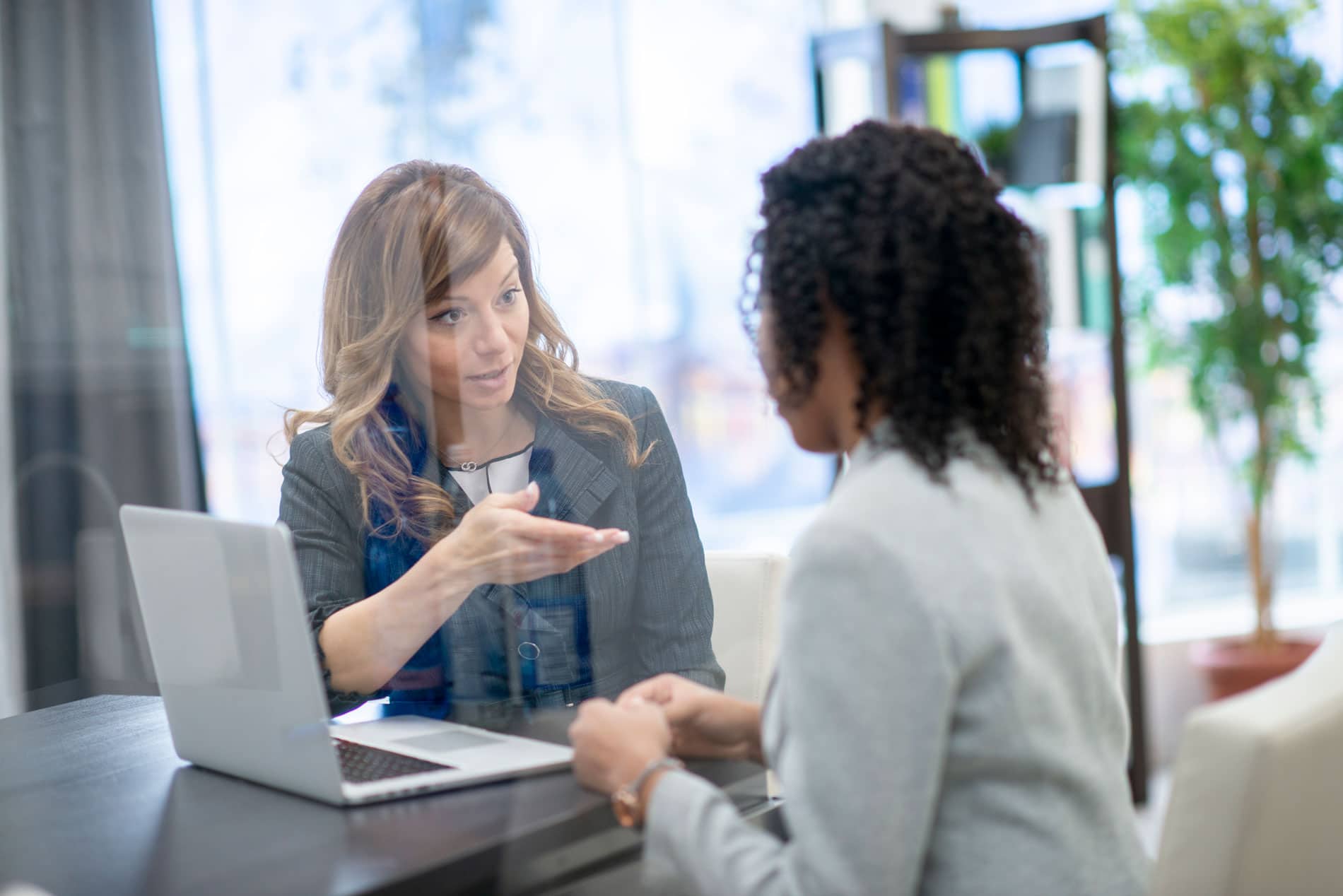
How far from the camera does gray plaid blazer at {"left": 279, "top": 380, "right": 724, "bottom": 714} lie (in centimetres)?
114

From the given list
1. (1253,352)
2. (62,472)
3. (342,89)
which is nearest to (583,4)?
(342,89)

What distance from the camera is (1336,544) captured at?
12.9ft

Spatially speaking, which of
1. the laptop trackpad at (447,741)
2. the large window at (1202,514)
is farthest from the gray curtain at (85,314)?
the large window at (1202,514)

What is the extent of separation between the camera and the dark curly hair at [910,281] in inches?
35.2

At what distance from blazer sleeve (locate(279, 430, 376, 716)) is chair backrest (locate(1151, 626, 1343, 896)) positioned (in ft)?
2.33

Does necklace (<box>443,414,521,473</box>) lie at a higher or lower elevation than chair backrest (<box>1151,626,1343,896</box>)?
higher

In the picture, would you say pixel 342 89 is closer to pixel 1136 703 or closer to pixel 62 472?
pixel 62 472

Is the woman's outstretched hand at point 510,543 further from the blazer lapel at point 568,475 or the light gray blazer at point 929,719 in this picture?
the light gray blazer at point 929,719

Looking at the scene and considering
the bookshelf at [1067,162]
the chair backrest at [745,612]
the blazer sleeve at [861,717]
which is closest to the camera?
the blazer sleeve at [861,717]

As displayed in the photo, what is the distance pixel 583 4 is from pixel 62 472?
1.32 meters

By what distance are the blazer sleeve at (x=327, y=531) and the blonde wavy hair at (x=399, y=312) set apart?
0.6 inches

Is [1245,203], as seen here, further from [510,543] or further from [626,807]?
[626,807]

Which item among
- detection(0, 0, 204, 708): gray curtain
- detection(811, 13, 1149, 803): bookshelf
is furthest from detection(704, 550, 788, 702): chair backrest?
detection(811, 13, 1149, 803): bookshelf

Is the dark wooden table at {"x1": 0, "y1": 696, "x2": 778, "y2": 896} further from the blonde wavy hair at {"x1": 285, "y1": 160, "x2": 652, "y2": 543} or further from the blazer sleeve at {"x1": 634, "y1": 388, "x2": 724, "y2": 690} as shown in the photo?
the blonde wavy hair at {"x1": 285, "y1": 160, "x2": 652, "y2": 543}
